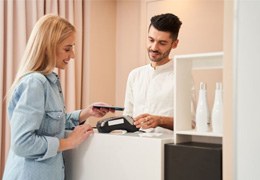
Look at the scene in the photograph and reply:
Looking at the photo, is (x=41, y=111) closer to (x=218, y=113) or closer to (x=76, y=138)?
(x=76, y=138)

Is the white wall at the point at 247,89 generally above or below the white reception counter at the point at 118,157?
above

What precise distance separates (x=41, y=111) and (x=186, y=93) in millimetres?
584

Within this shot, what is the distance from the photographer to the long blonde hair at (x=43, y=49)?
151cm

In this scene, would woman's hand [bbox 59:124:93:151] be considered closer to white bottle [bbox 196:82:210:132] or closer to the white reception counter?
the white reception counter

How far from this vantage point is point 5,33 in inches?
106

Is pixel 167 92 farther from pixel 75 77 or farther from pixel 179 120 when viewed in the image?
pixel 75 77

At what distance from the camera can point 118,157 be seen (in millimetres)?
1494

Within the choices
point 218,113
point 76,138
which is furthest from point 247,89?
point 76,138

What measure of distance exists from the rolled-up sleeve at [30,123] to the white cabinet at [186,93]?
499 mm

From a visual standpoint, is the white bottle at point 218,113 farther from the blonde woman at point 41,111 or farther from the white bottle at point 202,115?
the blonde woman at point 41,111

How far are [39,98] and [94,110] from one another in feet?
1.32

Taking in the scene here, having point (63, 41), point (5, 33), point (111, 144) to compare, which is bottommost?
point (111, 144)

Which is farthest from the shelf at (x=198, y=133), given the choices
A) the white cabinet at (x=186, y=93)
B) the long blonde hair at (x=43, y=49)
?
the long blonde hair at (x=43, y=49)

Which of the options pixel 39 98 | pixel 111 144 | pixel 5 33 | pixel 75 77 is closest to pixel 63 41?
pixel 39 98
